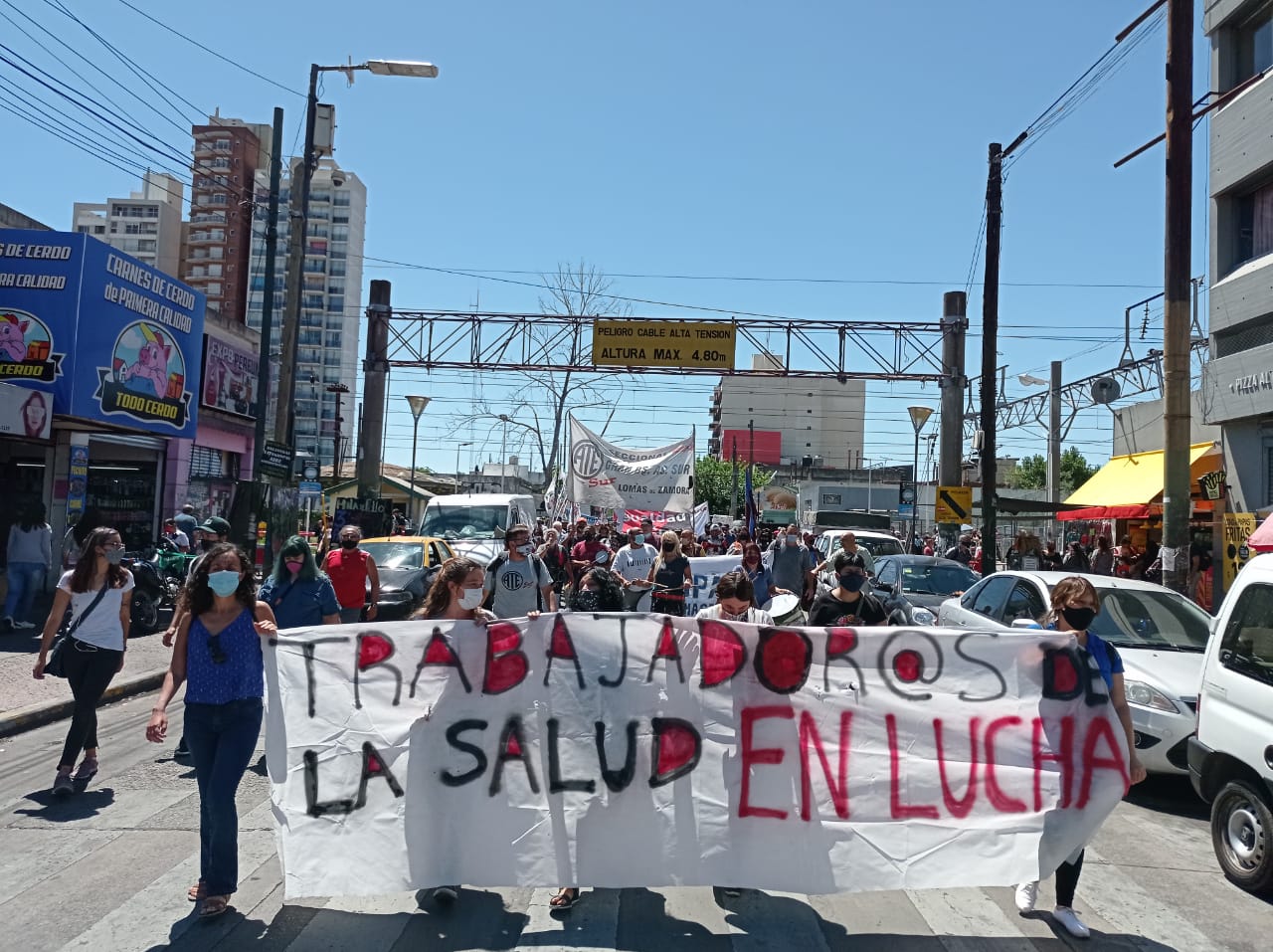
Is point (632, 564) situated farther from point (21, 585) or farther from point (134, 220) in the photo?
point (134, 220)

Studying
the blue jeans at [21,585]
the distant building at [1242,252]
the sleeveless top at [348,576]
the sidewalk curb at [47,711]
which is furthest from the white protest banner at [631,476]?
the sleeveless top at [348,576]

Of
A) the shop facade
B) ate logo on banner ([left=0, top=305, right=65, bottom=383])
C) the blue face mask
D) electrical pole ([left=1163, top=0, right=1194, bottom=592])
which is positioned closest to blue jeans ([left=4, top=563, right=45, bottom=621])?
the shop facade

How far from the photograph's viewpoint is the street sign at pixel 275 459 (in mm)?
16688

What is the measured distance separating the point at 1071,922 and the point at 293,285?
50.8 feet

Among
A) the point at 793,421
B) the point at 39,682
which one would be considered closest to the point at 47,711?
the point at 39,682

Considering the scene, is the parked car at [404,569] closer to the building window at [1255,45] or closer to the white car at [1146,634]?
the white car at [1146,634]

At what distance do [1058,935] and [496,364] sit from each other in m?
23.2

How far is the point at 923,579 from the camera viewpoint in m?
16.0

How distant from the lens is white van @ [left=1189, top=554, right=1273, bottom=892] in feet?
17.6

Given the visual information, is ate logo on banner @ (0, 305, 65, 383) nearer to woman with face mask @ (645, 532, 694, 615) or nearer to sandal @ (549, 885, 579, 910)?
woman with face mask @ (645, 532, 694, 615)

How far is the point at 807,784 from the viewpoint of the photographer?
5078mm

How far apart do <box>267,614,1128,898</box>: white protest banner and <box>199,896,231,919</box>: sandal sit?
352mm

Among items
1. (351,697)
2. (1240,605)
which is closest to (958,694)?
(1240,605)

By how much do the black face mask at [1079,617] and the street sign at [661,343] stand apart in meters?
20.9
